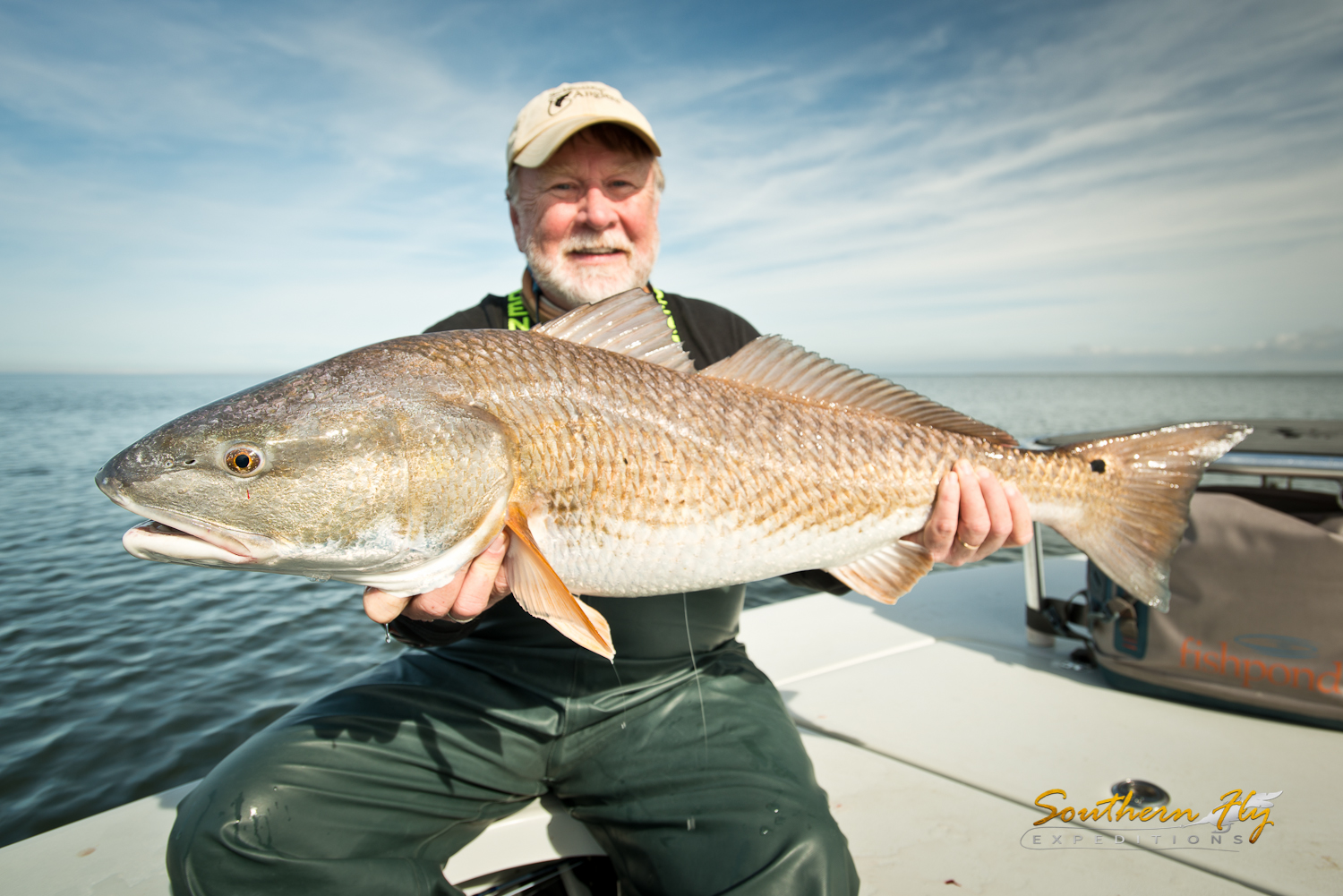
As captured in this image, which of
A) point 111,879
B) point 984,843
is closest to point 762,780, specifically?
point 984,843

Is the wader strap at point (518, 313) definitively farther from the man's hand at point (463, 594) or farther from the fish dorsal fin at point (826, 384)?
the man's hand at point (463, 594)

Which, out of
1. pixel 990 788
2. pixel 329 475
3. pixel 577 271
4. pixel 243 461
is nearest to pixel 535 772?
pixel 329 475

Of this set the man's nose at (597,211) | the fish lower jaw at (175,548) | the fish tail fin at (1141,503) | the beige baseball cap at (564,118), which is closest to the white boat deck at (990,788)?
the fish tail fin at (1141,503)

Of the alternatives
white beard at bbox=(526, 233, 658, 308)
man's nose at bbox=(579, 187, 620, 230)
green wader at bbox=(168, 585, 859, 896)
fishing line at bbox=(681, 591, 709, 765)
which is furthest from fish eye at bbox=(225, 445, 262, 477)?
man's nose at bbox=(579, 187, 620, 230)

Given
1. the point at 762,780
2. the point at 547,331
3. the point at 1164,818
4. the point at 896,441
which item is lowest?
the point at 1164,818

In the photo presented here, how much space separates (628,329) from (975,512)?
4.79 ft

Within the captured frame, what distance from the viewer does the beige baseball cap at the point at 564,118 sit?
130 inches

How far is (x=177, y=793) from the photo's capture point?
9.25 feet

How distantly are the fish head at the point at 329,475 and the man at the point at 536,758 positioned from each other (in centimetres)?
21

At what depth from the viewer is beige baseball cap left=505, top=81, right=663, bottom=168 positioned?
10.8 ft

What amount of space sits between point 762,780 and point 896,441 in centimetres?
131

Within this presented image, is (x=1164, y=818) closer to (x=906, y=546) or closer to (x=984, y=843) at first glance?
(x=984, y=843)

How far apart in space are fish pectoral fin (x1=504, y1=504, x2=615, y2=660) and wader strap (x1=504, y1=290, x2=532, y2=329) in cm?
177

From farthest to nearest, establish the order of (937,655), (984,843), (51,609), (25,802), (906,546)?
(51,609) → (25,802) → (937,655) → (906,546) → (984,843)
